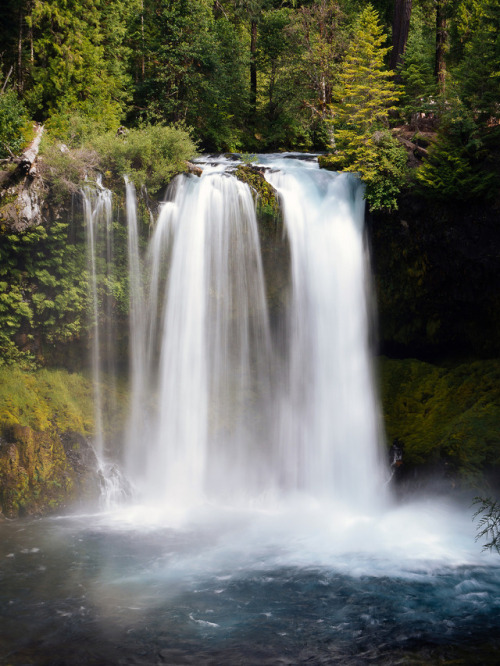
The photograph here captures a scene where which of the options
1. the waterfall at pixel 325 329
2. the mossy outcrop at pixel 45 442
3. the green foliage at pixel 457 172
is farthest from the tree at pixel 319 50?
the mossy outcrop at pixel 45 442

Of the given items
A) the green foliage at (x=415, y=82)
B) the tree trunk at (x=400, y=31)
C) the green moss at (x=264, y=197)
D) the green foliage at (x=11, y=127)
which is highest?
the tree trunk at (x=400, y=31)

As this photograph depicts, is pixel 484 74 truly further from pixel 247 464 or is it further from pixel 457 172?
pixel 247 464

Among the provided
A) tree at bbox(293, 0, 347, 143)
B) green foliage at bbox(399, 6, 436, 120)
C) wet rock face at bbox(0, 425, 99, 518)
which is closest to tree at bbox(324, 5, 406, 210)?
green foliage at bbox(399, 6, 436, 120)

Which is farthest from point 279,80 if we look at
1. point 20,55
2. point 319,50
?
point 20,55

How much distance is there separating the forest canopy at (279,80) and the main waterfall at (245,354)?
2.26 metres

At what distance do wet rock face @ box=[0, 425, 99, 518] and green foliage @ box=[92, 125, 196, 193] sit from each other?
6372mm

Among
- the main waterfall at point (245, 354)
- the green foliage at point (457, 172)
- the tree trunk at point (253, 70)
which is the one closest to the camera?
the green foliage at point (457, 172)

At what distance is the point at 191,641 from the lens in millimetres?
6855

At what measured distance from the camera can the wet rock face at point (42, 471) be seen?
11.4 metres

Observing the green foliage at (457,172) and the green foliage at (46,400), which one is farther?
the green foliage at (457,172)

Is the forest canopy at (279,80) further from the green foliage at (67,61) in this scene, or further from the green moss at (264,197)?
the green moss at (264,197)

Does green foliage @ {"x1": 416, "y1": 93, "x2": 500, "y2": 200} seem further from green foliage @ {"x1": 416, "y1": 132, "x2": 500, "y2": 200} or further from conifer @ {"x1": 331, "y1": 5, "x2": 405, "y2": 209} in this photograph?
conifer @ {"x1": 331, "y1": 5, "x2": 405, "y2": 209}

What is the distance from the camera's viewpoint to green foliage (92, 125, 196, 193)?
43.4 feet

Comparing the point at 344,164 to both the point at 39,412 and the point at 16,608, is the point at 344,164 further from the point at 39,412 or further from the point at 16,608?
the point at 16,608
